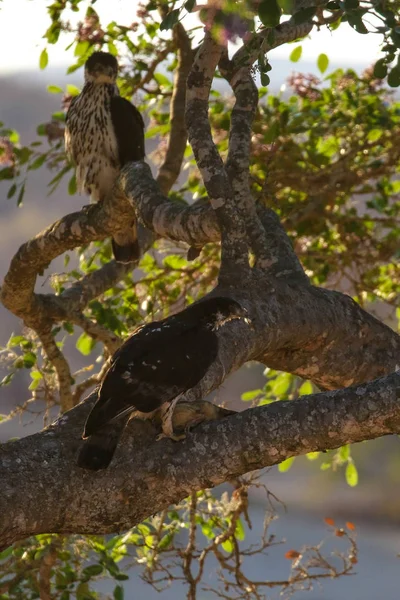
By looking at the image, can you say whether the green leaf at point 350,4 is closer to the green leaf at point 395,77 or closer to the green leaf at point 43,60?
the green leaf at point 395,77

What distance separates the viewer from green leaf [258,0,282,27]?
200 cm

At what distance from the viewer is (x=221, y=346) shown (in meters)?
2.98

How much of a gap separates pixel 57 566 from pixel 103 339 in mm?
951

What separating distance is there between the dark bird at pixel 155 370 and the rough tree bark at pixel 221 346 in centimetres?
6

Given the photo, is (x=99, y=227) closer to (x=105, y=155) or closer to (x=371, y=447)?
(x=105, y=155)

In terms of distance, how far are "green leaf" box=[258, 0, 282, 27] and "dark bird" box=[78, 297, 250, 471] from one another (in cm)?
98

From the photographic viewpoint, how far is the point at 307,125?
4801 millimetres

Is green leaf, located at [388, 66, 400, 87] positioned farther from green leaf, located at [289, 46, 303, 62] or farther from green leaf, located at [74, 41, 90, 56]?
green leaf, located at [74, 41, 90, 56]

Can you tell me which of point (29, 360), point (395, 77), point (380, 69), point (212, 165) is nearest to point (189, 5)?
point (395, 77)

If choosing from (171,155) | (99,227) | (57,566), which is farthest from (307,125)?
(57,566)

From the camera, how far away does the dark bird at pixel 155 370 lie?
7.82 ft

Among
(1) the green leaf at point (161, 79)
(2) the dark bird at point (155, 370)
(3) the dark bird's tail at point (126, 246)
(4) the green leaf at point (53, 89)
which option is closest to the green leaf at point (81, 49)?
→ (4) the green leaf at point (53, 89)

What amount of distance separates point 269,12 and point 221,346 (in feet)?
3.99

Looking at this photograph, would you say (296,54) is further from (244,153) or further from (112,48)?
(244,153)
